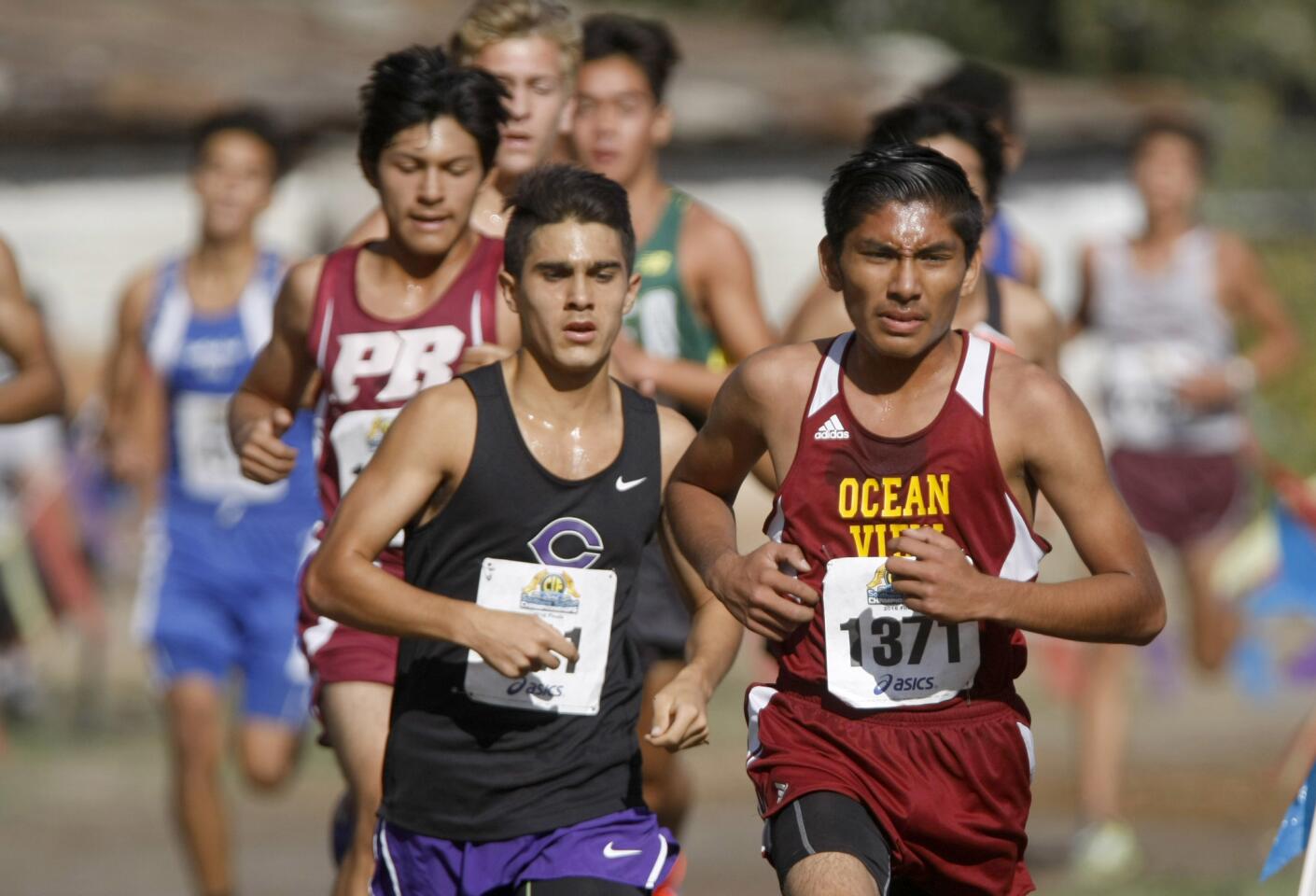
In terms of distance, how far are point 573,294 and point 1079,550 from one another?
1.17 meters

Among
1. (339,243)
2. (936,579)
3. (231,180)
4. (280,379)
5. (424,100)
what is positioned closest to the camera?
(936,579)

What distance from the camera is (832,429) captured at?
455cm

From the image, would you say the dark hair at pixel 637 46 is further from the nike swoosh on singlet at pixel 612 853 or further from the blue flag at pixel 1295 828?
the blue flag at pixel 1295 828

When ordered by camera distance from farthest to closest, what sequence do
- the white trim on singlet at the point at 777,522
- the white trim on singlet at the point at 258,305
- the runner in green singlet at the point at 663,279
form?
the white trim on singlet at the point at 258,305 → the runner in green singlet at the point at 663,279 → the white trim on singlet at the point at 777,522

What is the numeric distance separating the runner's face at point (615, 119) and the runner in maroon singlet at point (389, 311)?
2.99 feet

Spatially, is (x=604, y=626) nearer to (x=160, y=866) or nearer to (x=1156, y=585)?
(x=1156, y=585)

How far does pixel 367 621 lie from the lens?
4500mm

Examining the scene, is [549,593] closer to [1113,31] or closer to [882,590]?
[882,590]

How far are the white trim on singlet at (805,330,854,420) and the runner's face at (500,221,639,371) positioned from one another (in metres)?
0.47

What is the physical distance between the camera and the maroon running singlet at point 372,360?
545 centimetres

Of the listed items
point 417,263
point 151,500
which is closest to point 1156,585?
point 417,263

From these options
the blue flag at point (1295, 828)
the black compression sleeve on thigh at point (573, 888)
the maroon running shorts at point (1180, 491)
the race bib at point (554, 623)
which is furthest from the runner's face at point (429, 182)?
the maroon running shorts at point (1180, 491)

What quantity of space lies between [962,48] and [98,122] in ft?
56.3

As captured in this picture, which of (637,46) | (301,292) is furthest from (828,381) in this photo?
(637,46)
